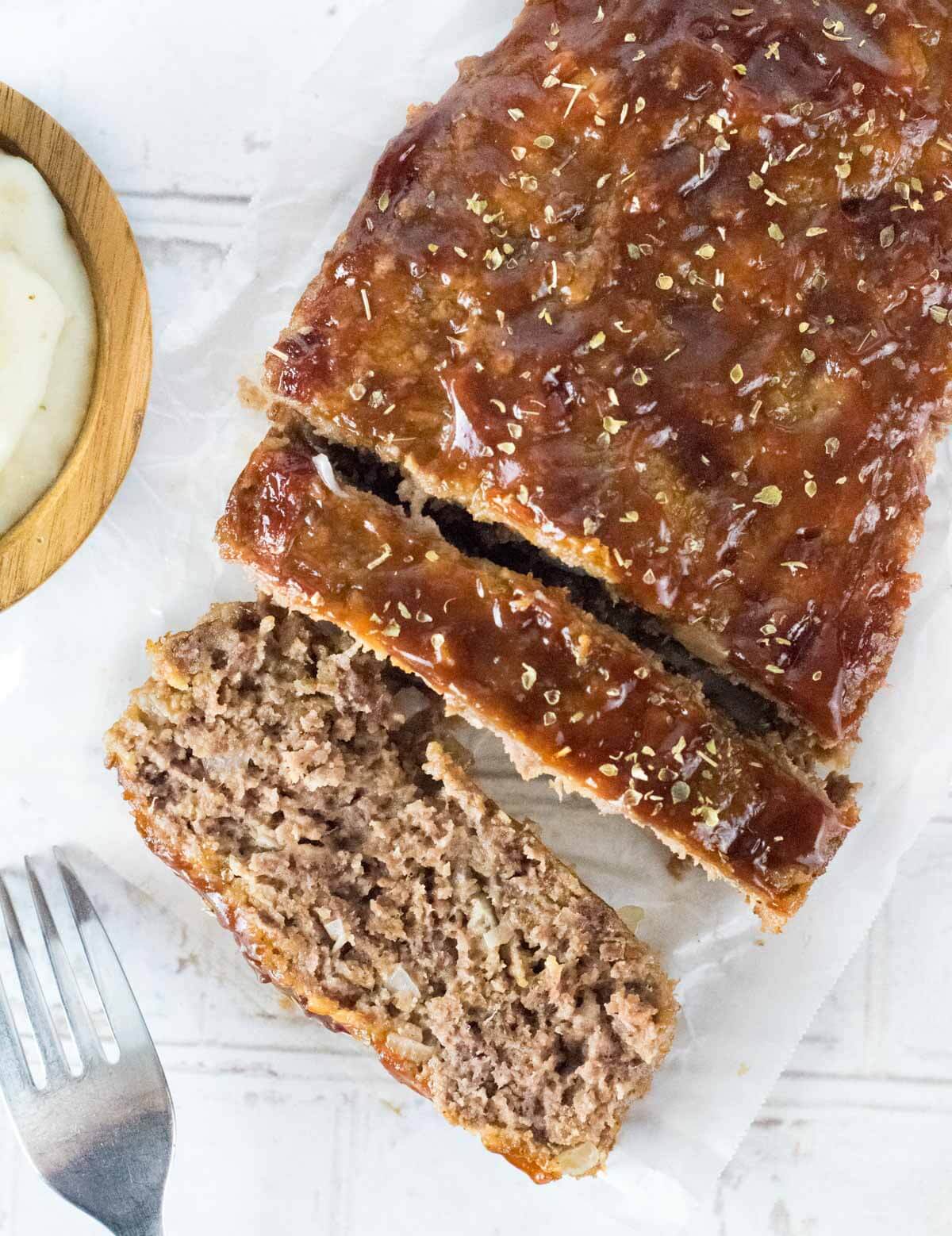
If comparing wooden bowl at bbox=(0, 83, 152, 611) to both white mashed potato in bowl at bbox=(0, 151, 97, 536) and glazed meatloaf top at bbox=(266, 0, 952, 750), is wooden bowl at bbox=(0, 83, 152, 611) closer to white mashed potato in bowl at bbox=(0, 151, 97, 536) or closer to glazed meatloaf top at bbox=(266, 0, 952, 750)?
white mashed potato in bowl at bbox=(0, 151, 97, 536)

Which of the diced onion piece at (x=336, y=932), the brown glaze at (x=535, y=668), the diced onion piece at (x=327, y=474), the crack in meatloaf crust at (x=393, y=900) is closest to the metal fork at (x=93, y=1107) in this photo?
the crack in meatloaf crust at (x=393, y=900)

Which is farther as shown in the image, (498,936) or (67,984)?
(67,984)

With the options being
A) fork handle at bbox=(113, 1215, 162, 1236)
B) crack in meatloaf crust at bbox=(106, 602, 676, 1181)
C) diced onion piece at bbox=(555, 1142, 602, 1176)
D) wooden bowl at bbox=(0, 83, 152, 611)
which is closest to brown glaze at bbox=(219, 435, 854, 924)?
crack in meatloaf crust at bbox=(106, 602, 676, 1181)

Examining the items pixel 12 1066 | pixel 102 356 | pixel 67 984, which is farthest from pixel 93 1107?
pixel 102 356

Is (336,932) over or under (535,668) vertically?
under

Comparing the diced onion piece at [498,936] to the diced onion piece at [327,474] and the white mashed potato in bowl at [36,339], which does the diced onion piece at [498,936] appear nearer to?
the diced onion piece at [327,474]

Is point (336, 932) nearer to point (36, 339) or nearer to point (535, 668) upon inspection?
point (535, 668)

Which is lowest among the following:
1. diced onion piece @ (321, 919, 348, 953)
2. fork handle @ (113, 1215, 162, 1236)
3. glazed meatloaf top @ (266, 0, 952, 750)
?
fork handle @ (113, 1215, 162, 1236)
